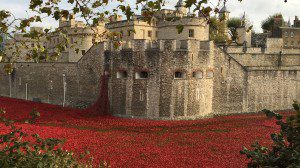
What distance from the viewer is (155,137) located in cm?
1622

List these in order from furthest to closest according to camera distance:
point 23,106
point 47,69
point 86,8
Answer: point 47,69, point 23,106, point 86,8

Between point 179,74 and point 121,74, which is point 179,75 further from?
point 121,74

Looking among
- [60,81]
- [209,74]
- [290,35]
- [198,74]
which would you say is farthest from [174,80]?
[290,35]

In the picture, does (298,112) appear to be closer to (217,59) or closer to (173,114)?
(173,114)

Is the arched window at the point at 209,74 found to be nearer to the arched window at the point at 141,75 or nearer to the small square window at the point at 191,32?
the arched window at the point at 141,75

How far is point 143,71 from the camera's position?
2111 centimetres

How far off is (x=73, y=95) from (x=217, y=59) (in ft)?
37.6

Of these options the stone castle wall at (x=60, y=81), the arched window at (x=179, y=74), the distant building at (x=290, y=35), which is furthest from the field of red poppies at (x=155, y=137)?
the distant building at (x=290, y=35)

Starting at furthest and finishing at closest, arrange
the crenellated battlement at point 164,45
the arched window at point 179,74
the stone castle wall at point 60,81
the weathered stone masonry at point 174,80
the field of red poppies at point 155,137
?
the stone castle wall at point 60,81 < the arched window at point 179,74 < the weathered stone masonry at point 174,80 < the crenellated battlement at point 164,45 < the field of red poppies at point 155,137

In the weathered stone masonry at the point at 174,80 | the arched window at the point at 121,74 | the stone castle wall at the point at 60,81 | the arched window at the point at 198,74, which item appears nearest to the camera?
the weathered stone masonry at the point at 174,80

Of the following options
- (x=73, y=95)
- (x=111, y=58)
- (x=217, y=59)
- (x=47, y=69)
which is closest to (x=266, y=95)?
(x=217, y=59)

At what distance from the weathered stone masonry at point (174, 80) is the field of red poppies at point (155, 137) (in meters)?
1.15

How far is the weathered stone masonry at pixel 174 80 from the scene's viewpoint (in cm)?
2083

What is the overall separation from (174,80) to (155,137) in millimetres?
5464
